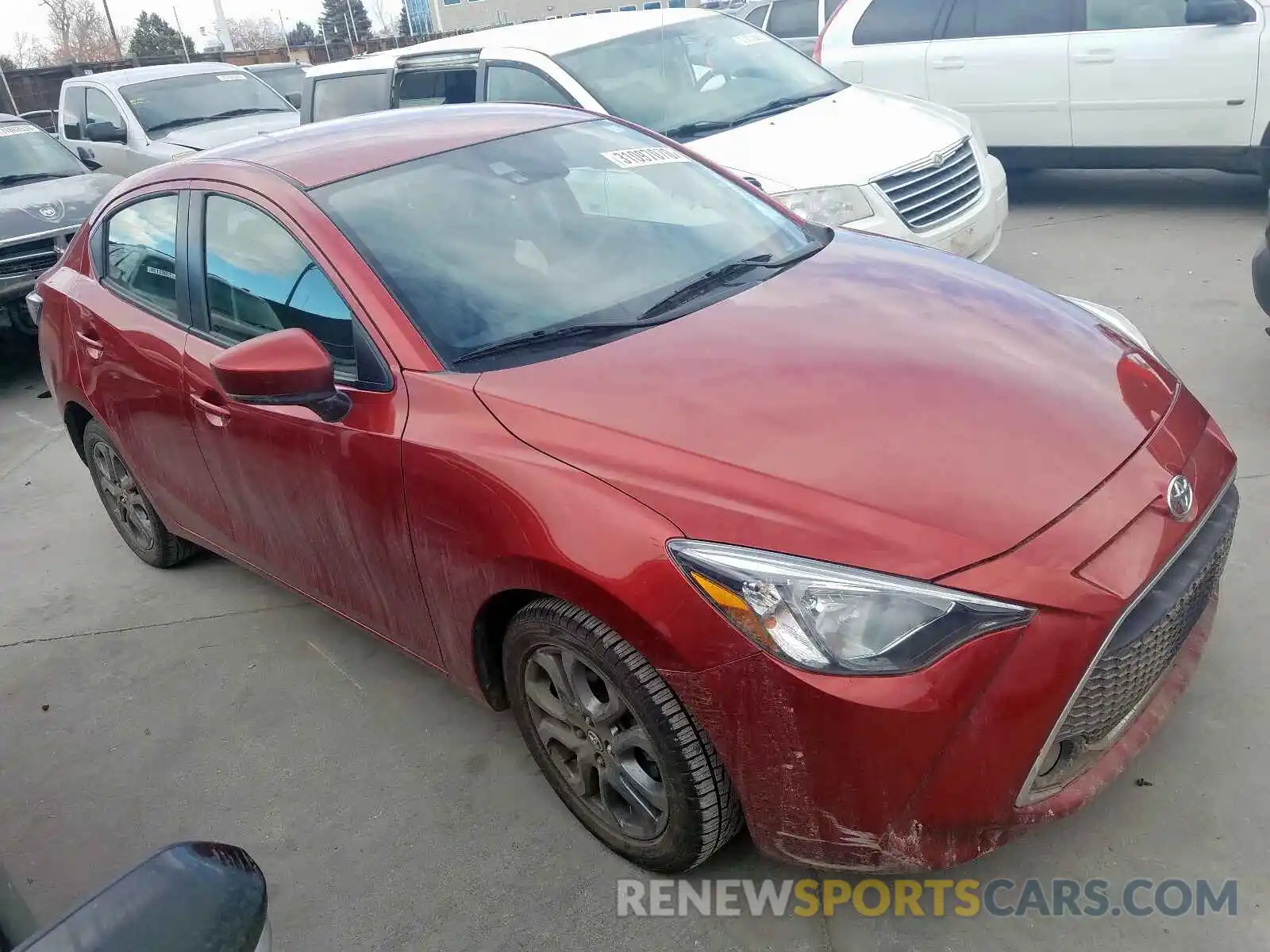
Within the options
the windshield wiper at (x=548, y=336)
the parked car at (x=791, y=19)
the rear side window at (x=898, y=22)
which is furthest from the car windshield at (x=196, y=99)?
the windshield wiper at (x=548, y=336)

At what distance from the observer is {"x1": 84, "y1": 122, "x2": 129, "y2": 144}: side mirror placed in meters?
9.97

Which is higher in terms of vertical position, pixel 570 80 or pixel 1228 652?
pixel 570 80

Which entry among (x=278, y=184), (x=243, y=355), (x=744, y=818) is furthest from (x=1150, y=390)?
(x=278, y=184)

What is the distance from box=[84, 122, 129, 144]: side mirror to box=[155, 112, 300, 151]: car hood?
1.16ft

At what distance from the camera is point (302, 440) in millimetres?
2875

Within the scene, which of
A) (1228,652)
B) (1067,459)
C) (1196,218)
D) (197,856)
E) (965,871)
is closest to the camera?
(197,856)

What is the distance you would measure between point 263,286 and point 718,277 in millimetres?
1319

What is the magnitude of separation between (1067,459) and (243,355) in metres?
1.91

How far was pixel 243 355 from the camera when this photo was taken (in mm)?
2572

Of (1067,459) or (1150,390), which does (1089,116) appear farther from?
(1067,459)


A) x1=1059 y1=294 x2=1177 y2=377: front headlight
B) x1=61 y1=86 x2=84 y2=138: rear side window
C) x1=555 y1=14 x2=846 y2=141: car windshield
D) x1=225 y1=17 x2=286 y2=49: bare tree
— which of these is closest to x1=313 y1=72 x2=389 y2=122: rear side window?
x1=555 y1=14 x2=846 y2=141: car windshield

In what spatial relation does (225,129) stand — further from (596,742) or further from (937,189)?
(596,742)

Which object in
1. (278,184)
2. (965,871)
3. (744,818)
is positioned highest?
(278,184)

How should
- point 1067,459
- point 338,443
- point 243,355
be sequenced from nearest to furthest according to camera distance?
1. point 1067,459
2. point 243,355
3. point 338,443
